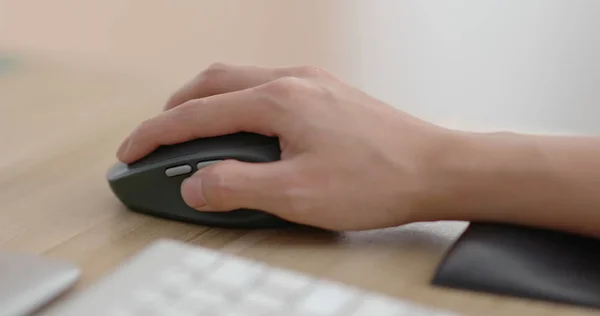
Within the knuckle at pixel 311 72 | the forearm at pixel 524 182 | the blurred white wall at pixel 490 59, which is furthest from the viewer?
the blurred white wall at pixel 490 59

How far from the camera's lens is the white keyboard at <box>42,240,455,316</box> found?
1.36 ft

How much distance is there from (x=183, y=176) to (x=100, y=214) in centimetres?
8

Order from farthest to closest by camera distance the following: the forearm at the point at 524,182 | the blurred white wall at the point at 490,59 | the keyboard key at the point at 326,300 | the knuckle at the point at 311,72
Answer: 1. the blurred white wall at the point at 490,59
2. the knuckle at the point at 311,72
3. the forearm at the point at 524,182
4. the keyboard key at the point at 326,300

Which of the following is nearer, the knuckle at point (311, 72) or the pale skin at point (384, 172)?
the pale skin at point (384, 172)

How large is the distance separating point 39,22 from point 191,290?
3.93 ft

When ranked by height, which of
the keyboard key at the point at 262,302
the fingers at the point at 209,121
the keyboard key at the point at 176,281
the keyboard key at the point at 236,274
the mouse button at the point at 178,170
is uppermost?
the fingers at the point at 209,121

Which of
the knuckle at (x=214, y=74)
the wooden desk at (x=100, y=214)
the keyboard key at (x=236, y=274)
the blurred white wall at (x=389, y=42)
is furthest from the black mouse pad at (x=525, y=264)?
the blurred white wall at (x=389, y=42)

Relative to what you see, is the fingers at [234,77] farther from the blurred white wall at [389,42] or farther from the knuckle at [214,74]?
the blurred white wall at [389,42]

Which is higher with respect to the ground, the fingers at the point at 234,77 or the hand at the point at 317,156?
the fingers at the point at 234,77

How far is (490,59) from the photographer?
4.74 feet

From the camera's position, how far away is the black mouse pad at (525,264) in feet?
1.54

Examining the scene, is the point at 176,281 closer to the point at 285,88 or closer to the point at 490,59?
the point at 285,88

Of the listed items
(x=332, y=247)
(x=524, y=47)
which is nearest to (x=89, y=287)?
(x=332, y=247)

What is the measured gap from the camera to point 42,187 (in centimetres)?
66
